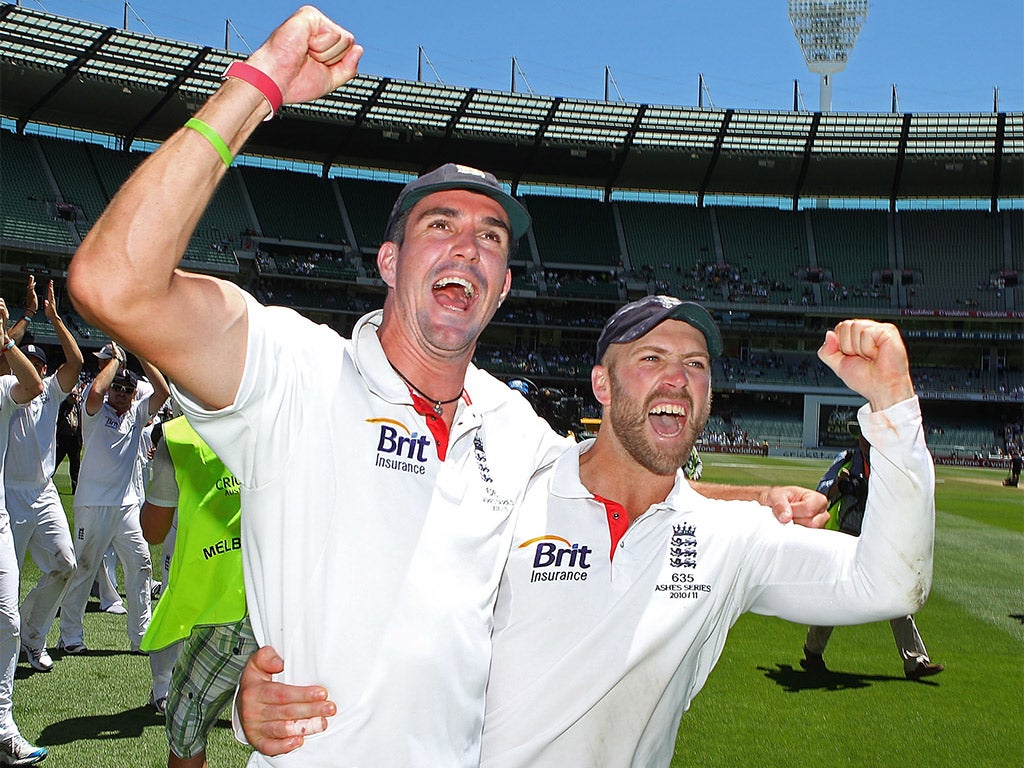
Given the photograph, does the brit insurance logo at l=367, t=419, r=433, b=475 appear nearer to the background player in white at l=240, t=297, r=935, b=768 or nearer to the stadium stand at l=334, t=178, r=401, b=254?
the background player in white at l=240, t=297, r=935, b=768

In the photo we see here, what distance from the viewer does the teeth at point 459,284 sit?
265 cm

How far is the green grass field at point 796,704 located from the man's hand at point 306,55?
16.2 feet

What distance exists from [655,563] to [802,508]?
57 cm

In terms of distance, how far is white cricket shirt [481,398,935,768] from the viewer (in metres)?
2.62

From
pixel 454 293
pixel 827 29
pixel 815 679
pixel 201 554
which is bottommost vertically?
pixel 815 679

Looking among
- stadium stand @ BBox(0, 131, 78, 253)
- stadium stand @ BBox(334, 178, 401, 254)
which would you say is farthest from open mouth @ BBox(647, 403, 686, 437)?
stadium stand @ BBox(334, 178, 401, 254)

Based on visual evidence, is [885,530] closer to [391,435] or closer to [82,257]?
[391,435]

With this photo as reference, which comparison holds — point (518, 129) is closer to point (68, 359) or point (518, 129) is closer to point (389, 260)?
point (68, 359)

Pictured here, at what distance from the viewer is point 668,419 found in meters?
3.13

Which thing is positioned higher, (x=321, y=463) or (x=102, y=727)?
(x=321, y=463)

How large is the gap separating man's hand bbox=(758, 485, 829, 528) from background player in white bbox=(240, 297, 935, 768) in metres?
0.05

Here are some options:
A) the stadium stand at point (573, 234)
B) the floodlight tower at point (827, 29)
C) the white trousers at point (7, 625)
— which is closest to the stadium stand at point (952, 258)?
the floodlight tower at point (827, 29)

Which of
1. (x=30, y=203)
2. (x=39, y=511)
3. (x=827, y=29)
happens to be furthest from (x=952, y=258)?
(x=39, y=511)

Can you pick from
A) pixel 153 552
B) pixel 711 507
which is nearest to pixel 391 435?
pixel 711 507
